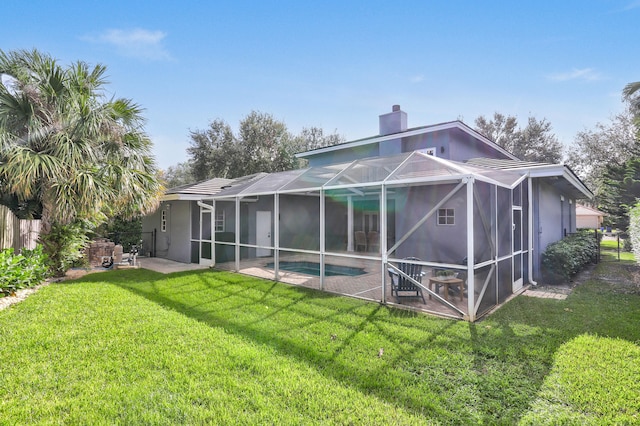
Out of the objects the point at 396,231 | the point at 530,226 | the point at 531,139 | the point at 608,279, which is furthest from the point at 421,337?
the point at 531,139

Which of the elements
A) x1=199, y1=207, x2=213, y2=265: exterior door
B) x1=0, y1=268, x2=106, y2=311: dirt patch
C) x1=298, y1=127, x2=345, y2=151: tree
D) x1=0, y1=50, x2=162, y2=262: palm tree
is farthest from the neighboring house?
x1=0, y1=268, x2=106, y2=311: dirt patch

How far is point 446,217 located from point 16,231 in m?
12.2

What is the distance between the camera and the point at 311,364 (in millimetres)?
3900

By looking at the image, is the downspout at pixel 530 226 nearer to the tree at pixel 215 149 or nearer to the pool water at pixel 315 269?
the pool water at pixel 315 269

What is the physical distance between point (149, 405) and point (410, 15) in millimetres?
10331

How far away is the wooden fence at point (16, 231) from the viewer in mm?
7809

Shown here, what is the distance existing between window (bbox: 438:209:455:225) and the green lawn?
397 centimetres

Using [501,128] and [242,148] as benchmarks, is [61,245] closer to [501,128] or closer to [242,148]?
[242,148]

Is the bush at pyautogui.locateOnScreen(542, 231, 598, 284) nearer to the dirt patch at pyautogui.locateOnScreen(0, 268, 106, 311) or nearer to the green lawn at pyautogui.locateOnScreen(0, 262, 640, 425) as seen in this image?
the green lawn at pyautogui.locateOnScreen(0, 262, 640, 425)

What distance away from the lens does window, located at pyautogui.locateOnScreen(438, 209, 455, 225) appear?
33.4 ft

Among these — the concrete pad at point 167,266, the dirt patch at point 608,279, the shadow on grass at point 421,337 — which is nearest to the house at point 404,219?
the concrete pad at point 167,266

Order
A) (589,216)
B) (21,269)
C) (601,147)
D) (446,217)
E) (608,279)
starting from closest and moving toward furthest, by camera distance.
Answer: (21,269) < (608,279) < (446,217) < (589,216) < (601,147)

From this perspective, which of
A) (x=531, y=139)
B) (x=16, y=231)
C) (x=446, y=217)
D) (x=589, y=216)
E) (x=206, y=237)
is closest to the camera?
(x=16, y=231)

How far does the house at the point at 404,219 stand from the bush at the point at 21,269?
456 cm
